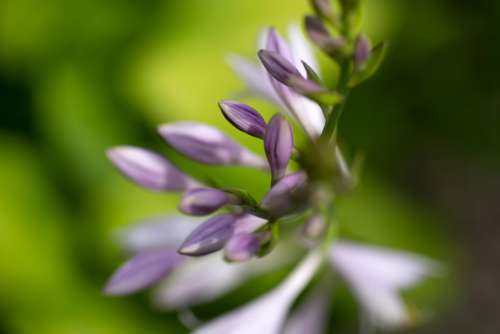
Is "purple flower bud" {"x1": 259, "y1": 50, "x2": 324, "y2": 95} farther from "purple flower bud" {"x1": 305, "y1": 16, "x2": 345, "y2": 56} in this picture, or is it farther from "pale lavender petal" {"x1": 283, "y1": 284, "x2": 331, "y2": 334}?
"pale lavender petal" {"x1": 283, "y1": 284, "x2": 331, "y2": 334}

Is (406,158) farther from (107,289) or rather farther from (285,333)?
A: (107,289)

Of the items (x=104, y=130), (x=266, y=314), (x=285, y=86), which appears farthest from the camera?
(x=104, y=130)

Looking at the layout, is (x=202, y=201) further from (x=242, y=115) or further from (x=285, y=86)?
(x=285, y=86)

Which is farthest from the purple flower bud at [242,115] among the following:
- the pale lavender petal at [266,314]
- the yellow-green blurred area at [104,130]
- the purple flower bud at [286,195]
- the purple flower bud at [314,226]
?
the yellow-green blurred area at [104,130]

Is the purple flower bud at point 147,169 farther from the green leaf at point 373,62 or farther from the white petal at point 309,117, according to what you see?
the green leaf at point 373,62

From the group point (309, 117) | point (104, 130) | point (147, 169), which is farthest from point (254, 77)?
point (104, 130)

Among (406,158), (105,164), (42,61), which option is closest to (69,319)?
(105,164)
